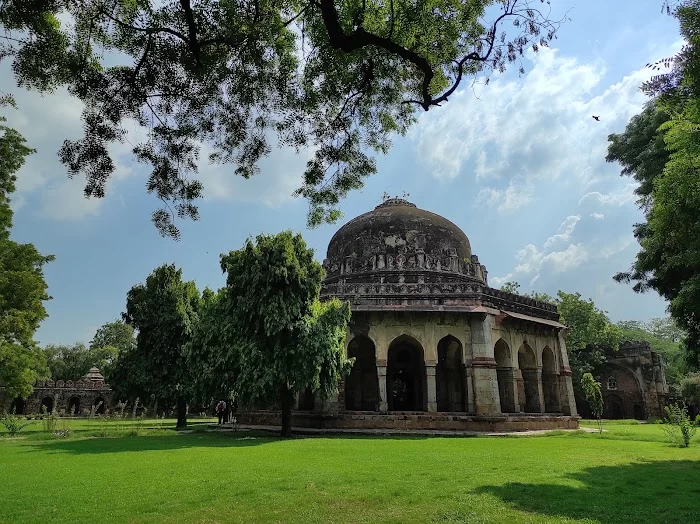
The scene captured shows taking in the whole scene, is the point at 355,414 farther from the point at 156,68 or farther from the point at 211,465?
the point at 156,68

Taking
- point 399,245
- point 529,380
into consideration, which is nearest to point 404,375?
point 529,380

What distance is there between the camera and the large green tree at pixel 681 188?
6512mm

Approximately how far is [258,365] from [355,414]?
185 inches

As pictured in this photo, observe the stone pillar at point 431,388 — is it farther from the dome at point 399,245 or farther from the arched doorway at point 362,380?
the dome at point 399,245

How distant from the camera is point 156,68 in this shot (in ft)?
22.1

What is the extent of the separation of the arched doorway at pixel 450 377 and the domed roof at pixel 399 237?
4.60 m

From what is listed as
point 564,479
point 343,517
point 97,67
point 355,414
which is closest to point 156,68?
point 97,67

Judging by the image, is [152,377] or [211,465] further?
[152,377]

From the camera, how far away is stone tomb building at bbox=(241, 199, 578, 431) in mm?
17906

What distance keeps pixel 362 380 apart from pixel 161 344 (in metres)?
8.72

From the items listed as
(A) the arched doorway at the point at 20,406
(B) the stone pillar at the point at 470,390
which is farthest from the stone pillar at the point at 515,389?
(A) the arched doorway at the point at 20,406

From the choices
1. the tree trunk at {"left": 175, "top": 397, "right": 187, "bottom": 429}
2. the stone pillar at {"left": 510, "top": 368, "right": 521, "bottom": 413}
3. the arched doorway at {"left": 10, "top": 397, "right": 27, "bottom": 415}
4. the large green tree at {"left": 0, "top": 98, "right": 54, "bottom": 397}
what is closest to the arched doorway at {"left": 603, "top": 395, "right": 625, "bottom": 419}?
the stone pillar at {"left": 510, "top": 368, "right": 521, "bottom": 413}

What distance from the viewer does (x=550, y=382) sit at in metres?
22.2

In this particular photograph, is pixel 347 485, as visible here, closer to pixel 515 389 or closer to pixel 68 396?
pixel 515 389
